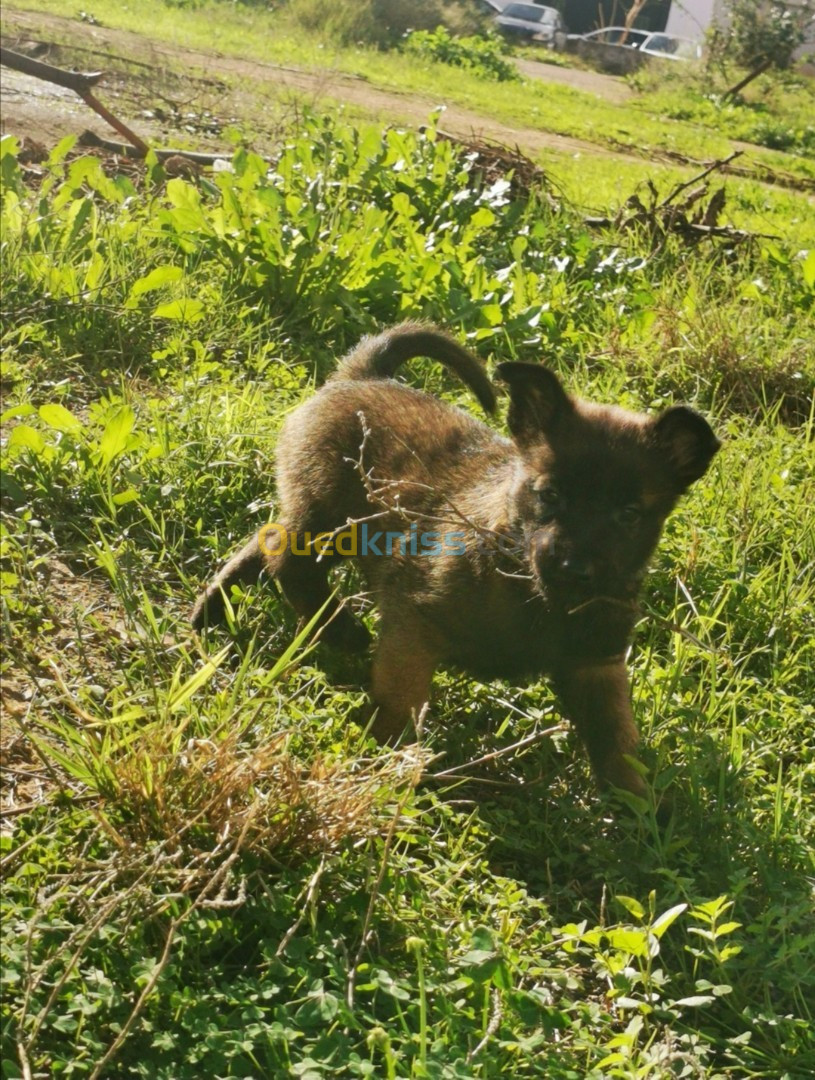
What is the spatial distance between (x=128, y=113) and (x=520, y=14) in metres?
25.1

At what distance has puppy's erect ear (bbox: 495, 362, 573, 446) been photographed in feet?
12.2

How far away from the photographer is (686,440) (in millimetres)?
3602

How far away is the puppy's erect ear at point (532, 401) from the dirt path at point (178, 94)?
5.69 meters

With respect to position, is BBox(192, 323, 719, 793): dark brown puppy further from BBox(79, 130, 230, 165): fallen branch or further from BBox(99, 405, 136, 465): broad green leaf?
BBox(79, 130, 230, 165): fallen branch

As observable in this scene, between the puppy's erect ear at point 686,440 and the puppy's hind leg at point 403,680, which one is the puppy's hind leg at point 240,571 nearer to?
the puppy's hind leg at point 403,680

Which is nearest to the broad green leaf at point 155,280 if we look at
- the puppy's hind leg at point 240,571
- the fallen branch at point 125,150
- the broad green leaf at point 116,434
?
the broad green leaf at point 116,434

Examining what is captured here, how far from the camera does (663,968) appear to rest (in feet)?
9.48

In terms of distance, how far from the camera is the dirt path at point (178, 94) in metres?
9.43

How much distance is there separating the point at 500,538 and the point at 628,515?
0.37 m

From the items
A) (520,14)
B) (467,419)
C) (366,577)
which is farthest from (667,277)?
(520,14)

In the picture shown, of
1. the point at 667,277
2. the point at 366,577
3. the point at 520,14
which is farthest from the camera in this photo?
the point at 520,14

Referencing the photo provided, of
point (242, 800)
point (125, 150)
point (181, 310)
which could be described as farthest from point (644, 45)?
point (242, 800)

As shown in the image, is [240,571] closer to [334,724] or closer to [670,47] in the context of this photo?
[334,724]

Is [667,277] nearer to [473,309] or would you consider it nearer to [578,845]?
[473,309]
